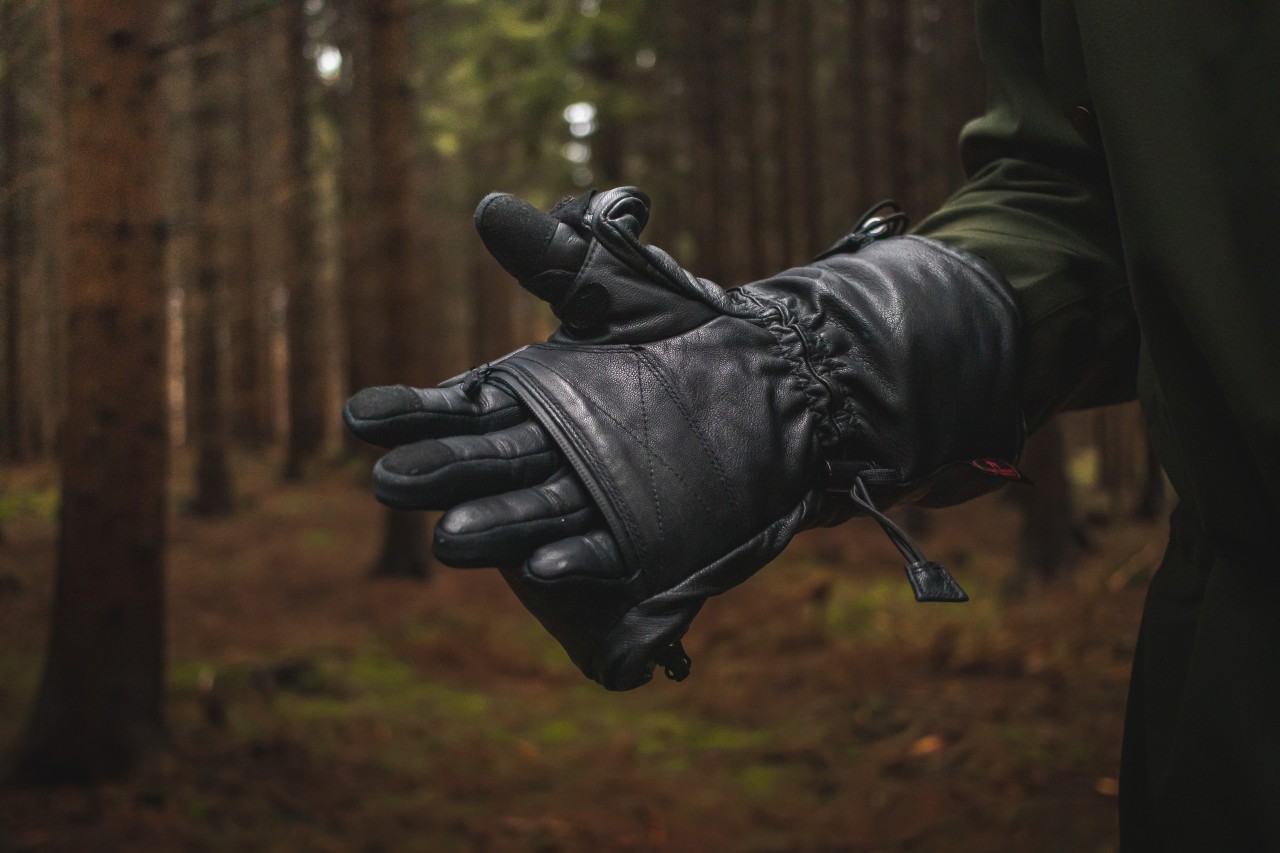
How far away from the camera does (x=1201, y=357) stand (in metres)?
1.12

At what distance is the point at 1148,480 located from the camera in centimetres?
1430

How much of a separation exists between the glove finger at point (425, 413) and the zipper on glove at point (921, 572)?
476mm

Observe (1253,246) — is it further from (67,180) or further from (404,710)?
(404,710)

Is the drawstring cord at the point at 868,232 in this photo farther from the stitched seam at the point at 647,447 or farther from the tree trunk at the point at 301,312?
the tree trunk at the point at 301,312

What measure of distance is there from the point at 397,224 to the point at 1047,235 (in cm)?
927

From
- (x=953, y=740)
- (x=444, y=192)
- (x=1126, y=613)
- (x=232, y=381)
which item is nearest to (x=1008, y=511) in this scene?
(x=1126, y=613)

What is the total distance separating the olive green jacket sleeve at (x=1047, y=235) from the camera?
5.16ft

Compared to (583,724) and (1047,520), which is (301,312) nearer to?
(583,724)

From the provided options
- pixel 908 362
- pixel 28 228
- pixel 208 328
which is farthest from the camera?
pixel 208 328

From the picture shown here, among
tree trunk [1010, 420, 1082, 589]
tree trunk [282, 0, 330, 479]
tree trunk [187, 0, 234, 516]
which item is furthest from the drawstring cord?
tree trunk [282, 0, 330, 479]

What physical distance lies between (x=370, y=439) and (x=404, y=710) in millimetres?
6244

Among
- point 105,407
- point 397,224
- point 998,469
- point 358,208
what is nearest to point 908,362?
point 998,469

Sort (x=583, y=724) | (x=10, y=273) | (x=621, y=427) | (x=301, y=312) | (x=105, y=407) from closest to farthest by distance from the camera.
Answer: (x=621, y=427), (x=10, y=273), (x=105, y=407), (x=583, y=724), (x=301, y=312)

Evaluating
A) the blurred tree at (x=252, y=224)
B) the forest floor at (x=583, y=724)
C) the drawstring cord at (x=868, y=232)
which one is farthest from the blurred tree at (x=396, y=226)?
the drawstring cord at (x=868, y=232)
